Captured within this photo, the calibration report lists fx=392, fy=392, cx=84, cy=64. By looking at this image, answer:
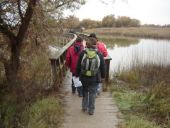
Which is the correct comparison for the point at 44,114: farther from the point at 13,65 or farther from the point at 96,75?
the point at 13,65

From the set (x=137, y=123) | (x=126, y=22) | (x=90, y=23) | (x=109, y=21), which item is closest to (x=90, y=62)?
(x=137, y=123)


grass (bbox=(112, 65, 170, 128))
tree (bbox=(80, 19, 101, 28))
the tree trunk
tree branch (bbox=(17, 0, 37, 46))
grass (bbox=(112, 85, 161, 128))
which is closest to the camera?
grass (bbox=(112, 85, 161, 128))

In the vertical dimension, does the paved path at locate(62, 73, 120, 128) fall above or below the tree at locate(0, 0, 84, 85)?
below

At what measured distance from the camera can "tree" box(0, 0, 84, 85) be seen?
9.90 meters

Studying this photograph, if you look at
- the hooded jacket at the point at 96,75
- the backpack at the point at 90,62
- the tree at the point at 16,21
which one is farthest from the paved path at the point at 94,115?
the tree at the point at 16,21

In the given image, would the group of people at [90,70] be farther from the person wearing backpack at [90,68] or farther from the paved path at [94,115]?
the paved path at [94,115]

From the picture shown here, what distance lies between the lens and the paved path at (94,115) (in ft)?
24.5

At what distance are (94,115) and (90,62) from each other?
3.73ft

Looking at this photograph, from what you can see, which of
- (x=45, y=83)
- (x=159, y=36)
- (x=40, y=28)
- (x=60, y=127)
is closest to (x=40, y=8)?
(x=40, y=28)

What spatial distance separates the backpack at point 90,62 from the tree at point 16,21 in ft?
7.41

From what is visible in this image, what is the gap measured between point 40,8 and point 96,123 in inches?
149

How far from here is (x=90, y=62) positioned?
7.93 metres

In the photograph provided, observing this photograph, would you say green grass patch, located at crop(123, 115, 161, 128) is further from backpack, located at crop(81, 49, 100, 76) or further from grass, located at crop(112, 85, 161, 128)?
backpack, located at crop(81, 49, 100, 76)

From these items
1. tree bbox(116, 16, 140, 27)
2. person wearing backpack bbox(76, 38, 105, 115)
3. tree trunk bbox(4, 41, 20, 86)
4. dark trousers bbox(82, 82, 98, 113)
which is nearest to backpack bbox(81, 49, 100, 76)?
person wearing backpack bbox(76, 38, 105, 115)
